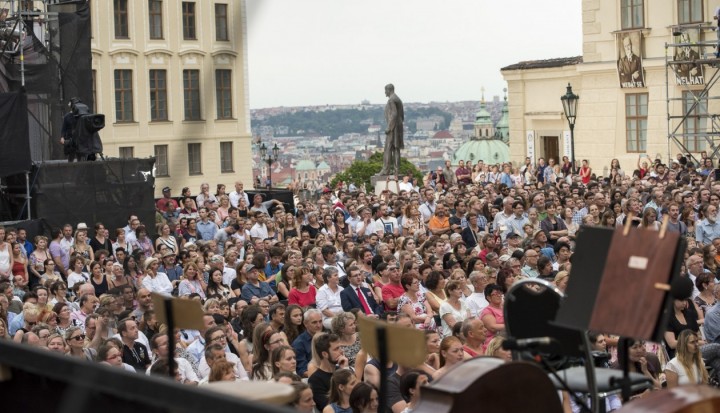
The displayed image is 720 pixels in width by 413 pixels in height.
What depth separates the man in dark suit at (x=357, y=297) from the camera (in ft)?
41.0

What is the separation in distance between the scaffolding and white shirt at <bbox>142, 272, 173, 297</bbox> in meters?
22.4

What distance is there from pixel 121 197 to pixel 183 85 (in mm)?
20123

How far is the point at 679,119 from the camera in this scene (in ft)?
119

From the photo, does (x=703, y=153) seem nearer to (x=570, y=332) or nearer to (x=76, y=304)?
(x=76, y=304)

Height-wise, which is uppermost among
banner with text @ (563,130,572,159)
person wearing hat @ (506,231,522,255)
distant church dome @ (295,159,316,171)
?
banner with text @ (563,130,572,159)

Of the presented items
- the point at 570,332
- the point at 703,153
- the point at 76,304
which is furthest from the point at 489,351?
the point at 703,153

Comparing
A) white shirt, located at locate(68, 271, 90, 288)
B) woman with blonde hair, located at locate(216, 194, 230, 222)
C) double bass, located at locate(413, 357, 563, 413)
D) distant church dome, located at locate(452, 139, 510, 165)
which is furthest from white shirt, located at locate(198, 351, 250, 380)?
distant church dome, located at locate(452, 139, 510, 165)

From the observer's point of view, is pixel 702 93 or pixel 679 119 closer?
pixel 702 93

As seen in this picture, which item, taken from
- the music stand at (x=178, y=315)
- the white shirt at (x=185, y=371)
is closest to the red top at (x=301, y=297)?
the white shirt at (x=185, y=371)

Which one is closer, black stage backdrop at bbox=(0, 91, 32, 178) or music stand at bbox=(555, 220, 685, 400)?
music stand at bbox=(555, 220, 685, 400)

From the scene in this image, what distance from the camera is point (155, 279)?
14.3m

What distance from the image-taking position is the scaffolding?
34.5 metres

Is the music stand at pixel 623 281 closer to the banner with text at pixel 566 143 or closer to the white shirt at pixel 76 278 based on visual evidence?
the white shirt at pixel 76 278

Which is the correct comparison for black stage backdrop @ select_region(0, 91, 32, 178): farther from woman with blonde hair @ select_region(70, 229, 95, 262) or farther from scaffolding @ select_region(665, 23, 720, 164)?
scaffolding @ select_region(665, 23, 720, 164)
